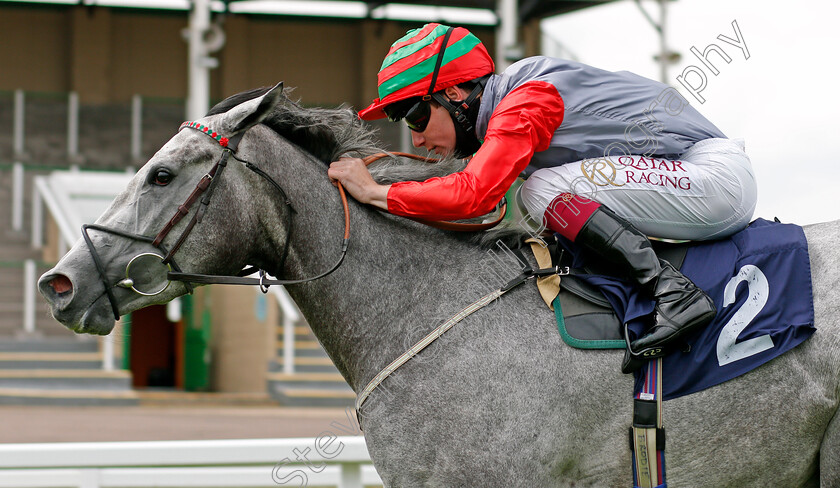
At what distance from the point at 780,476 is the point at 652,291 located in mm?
583

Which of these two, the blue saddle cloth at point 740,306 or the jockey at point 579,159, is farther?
the jockey at point 579,159

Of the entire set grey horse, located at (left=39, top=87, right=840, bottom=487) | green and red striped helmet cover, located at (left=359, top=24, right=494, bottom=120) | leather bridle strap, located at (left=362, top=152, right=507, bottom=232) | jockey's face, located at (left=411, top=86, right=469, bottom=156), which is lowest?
grey horse, located at (left=39, top=87, right=840, bottom=487)

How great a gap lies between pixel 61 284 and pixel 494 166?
3.99ft

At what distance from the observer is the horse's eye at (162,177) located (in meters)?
2.36

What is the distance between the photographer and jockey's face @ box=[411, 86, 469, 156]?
8.54ft

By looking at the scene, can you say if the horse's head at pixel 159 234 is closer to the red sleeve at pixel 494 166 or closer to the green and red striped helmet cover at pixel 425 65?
the green and red striped helmet cover at pixel 425 65

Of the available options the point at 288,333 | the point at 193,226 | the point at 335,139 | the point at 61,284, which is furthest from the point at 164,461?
the point at 288,333

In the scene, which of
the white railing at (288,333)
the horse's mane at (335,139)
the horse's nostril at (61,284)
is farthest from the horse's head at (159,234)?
the white railing at (288,333)

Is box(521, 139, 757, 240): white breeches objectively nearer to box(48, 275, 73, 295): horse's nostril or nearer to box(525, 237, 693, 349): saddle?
box(525, 237, 693, 349): saddle

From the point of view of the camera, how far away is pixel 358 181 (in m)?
2.49

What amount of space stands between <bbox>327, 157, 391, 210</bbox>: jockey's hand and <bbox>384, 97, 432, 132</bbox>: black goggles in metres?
0.22

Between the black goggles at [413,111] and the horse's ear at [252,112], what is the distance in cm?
38

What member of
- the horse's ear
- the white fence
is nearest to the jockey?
the horse's ear

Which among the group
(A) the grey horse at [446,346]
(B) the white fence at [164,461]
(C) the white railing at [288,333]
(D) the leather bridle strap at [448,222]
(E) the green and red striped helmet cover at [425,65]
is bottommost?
(C) the white railing at [288,333]
